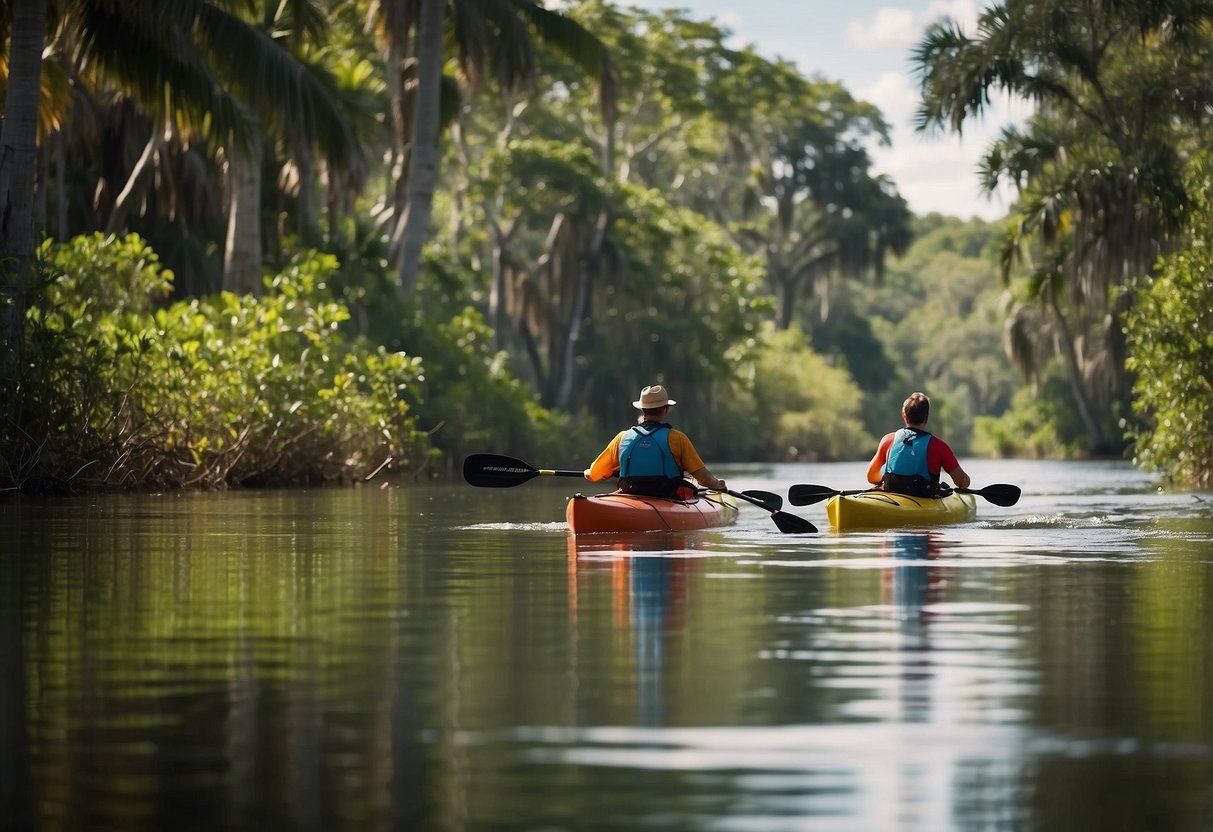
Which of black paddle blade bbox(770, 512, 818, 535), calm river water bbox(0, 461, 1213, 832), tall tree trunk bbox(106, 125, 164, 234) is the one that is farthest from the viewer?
tall tree trunk bbox(106, 125, 164, 234)

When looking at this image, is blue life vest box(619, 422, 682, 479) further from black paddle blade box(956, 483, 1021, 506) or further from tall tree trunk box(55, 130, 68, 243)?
tall tree trunk box(55, 130, 68, 243)

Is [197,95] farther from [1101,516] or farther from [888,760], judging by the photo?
[888,760]

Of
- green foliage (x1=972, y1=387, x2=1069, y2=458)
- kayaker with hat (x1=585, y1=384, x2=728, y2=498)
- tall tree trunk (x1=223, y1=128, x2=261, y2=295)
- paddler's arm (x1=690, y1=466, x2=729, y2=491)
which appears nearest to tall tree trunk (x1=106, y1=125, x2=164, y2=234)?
tall tree trunk (x1=223, y1=128, x2=261, y2=295)

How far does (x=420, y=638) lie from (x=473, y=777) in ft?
11.6

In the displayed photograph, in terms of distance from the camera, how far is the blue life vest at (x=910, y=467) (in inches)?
806

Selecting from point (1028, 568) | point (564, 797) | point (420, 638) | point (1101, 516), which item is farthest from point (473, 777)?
point (1101, 516)

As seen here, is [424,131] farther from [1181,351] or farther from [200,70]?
[1181,351]

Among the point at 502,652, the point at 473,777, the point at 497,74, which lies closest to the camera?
the point at 473,777

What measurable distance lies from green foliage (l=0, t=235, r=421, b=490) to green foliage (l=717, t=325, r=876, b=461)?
31.6 m

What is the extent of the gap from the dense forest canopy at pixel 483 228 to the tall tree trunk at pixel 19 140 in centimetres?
4

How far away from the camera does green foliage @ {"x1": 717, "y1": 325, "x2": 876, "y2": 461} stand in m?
68.4

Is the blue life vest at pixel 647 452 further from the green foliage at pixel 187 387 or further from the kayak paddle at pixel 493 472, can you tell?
the green foliage at pixel 187 387

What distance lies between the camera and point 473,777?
6070 mm

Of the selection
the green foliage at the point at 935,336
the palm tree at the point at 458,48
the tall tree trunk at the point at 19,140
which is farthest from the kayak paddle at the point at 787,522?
the green foliage at the point at 935,336
